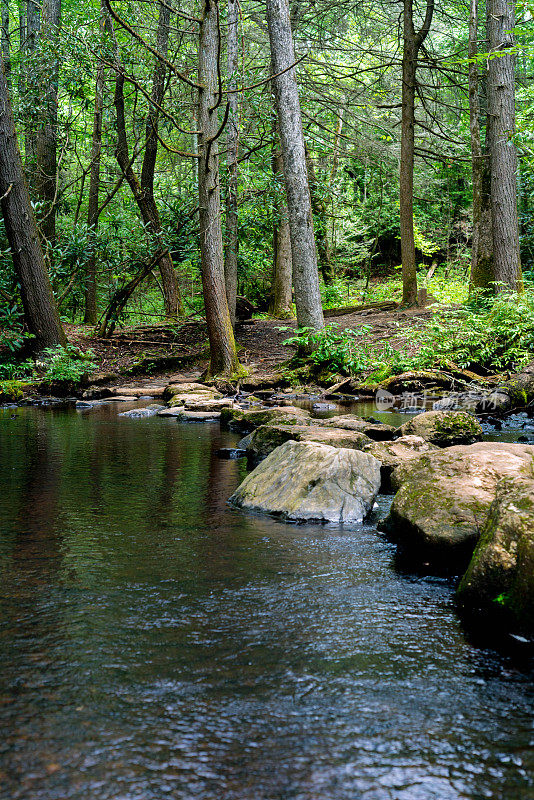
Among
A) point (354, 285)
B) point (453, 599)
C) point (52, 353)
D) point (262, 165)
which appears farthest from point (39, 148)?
point (453, 599)

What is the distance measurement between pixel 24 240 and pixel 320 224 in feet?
34.2

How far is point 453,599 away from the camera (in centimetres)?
306

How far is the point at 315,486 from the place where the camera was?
181 inches

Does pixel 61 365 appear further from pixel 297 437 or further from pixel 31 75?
pixel 297 437

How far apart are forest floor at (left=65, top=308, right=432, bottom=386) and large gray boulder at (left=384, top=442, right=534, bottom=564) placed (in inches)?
334

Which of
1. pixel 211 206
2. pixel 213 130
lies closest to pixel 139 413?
pixel 211 206

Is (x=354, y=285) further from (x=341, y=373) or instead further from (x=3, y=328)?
(x=3, y=328)

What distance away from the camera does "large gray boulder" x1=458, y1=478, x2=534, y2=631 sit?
8.52 feet

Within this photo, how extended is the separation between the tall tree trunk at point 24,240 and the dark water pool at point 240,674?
8889 millimetres

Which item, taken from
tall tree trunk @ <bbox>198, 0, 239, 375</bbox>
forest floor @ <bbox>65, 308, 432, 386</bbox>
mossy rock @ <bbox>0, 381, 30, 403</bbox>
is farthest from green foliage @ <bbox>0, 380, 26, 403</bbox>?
tall tree trunk @ <bbox>198, 0, 239, 375</bbox>

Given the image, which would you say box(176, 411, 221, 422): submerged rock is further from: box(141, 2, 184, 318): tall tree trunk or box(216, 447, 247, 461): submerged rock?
box(141, 2, 184, 318): tall tree trunk

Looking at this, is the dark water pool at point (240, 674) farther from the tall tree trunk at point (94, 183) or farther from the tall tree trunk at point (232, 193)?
the tall tree trunk at point (94, 183)

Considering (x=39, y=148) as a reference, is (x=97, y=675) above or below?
below

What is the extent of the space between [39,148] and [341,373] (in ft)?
31.6
